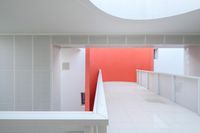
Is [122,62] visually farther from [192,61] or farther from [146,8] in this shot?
[146,8]

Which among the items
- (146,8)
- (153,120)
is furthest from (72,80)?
(153,120)

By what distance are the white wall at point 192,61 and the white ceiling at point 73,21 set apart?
4.97 feet

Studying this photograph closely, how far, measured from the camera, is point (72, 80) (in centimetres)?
959

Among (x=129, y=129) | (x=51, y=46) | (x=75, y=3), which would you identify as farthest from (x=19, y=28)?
(x=129, y=129)

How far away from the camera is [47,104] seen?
5.36 metres

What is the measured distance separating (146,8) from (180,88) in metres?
2.10

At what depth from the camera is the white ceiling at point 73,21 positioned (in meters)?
3.42

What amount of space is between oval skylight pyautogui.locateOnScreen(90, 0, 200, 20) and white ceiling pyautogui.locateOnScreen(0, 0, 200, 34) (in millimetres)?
121

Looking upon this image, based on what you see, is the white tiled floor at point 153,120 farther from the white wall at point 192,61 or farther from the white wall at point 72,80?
the white wall at point 72,80

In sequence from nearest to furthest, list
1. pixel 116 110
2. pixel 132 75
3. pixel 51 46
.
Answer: pixel 116 110 < pixel 51 46 < pixel 132 75

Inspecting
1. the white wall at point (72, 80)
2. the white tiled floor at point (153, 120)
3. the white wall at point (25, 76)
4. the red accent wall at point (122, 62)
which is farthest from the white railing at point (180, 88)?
the red accent wall at point (122, 62)

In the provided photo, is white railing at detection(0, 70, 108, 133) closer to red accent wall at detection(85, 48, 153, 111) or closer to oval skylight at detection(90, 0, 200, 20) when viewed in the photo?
oval skylight at detection(90, 0, 200, 20)

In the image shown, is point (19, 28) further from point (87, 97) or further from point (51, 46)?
point (87, 97)

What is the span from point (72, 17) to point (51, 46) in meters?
1.56
